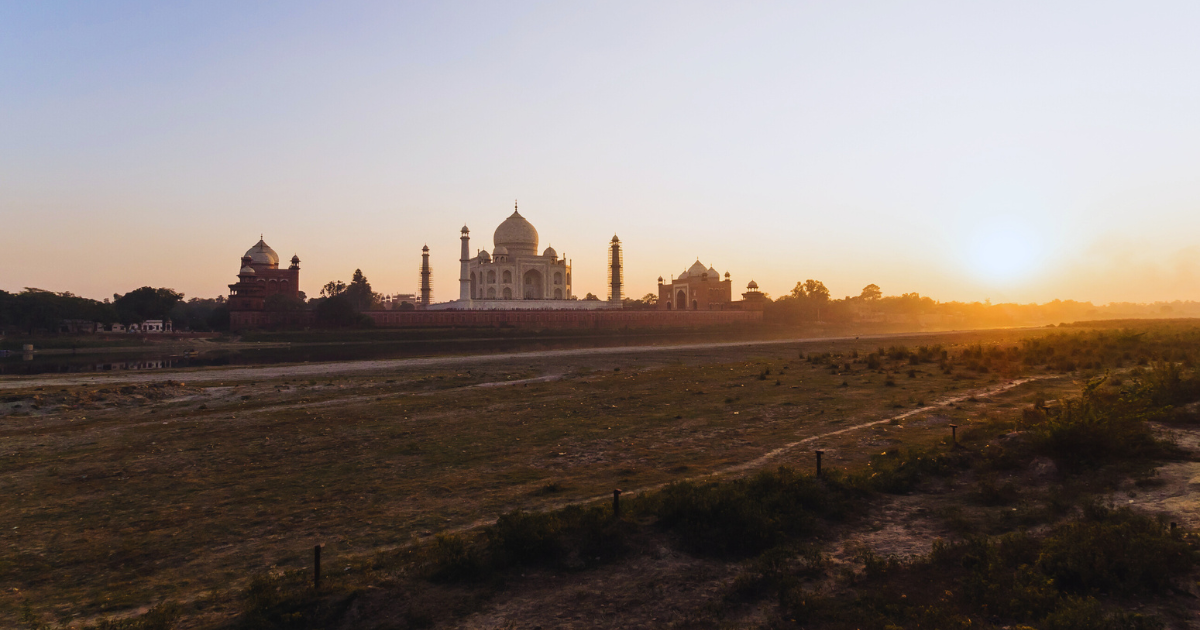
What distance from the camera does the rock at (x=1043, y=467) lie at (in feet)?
26.2

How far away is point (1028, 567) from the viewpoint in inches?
207

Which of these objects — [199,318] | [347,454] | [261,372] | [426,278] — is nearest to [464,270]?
[426,278]

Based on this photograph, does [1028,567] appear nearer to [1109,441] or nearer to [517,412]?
[1109,441]

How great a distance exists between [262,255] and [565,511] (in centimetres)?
8066

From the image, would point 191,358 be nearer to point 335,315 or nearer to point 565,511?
point 335,315

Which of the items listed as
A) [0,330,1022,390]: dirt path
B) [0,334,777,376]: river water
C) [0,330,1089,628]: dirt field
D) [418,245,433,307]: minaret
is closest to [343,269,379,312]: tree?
[418,245,433,307]: minaret

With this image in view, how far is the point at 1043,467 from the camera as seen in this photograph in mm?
8094

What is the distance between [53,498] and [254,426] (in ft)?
18.3

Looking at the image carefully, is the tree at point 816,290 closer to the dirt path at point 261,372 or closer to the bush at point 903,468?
the dirt path at point 261,372

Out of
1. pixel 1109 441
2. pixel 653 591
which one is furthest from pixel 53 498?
pixel 1109 441

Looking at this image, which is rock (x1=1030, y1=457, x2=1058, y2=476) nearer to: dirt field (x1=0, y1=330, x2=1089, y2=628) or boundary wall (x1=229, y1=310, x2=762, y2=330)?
dirt field (x1=0, y1=330, x2=1089, y2=628)

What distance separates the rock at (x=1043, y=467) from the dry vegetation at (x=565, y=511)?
33mm

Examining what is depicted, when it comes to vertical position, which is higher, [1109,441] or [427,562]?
[1109,441]

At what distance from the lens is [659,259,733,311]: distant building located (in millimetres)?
88500
